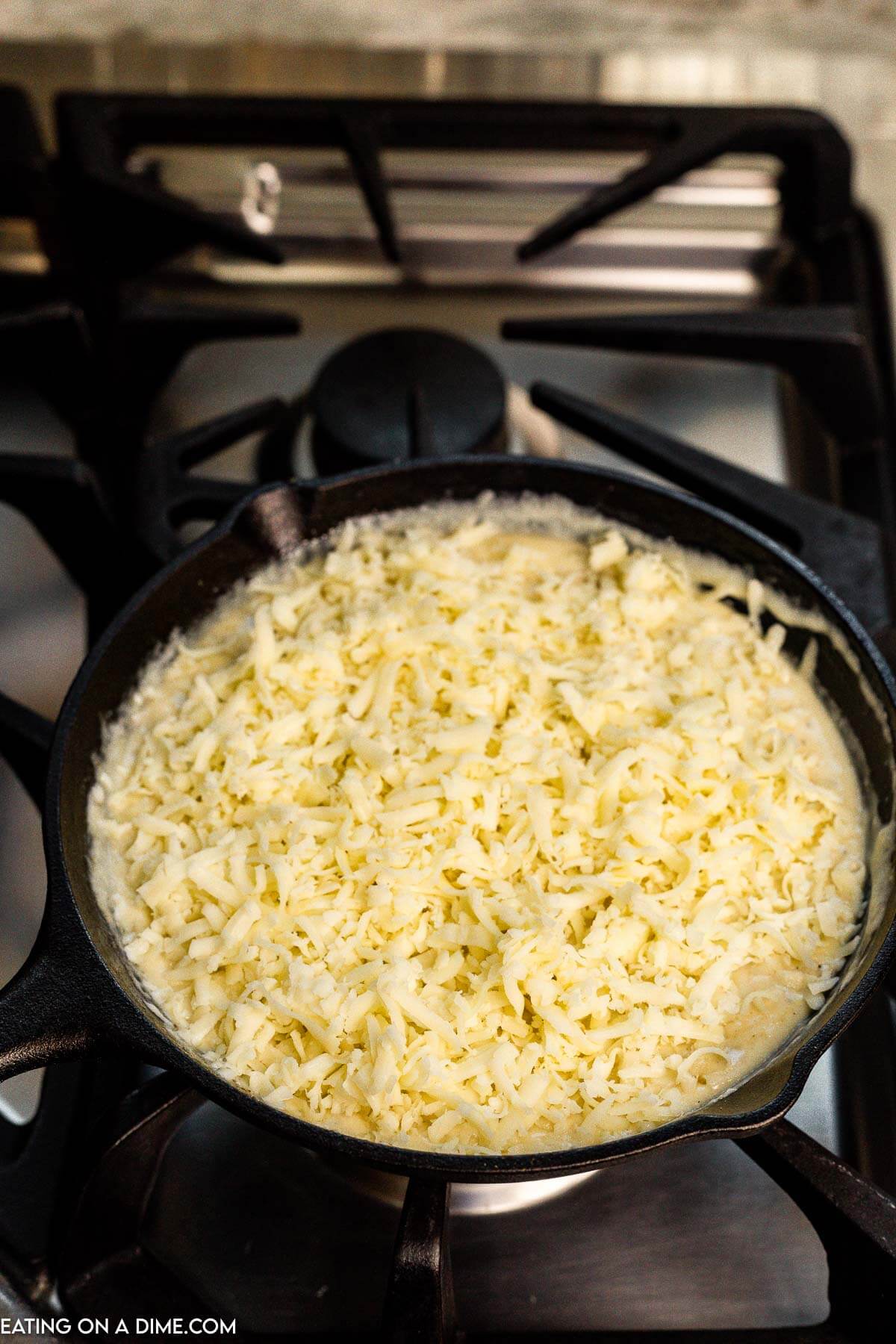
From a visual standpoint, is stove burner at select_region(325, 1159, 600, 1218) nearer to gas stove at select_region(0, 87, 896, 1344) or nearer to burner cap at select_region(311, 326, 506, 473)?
gas stove at select_region(0, 87, 896, 1344)

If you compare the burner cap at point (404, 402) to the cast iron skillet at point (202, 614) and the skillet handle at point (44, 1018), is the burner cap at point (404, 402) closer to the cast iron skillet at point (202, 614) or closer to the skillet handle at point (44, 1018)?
the cast iron skillet at point (202, 614)

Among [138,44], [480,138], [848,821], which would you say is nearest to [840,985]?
[848,821]

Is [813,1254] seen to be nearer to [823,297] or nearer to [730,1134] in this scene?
[730,1134]

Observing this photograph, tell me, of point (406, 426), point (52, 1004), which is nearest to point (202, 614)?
point (406, 426)

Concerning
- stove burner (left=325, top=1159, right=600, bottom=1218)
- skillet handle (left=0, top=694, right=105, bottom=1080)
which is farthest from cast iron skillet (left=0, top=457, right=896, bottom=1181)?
stove burner (left=325, top=1159, right=600, bottom=1218)

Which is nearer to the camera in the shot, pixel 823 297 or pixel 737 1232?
pixel 737 1232
